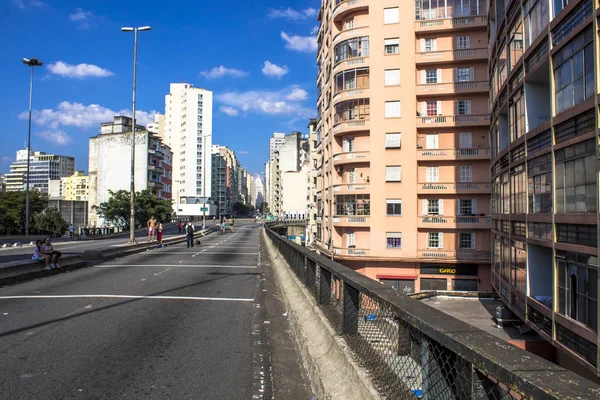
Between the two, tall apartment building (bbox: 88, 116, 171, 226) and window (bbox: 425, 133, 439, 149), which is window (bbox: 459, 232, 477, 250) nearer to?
window (bbox: 425, 133, 439, 149)

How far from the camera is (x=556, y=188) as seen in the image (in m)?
13.6

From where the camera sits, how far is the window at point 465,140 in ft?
131

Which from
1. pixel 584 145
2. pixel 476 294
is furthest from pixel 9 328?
pixel 476 294

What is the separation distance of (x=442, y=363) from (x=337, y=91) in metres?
42.0

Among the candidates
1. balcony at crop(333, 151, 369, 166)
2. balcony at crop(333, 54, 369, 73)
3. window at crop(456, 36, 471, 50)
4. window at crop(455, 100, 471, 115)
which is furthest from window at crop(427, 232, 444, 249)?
balcony at crop(333, 54, 369, 73)

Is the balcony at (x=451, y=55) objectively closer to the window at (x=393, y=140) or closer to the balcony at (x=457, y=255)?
the window at (x=393, y=140)

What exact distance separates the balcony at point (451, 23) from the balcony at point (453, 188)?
1315cm

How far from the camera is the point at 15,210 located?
5525 cm

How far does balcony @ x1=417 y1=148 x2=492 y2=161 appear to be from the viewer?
39.4 m

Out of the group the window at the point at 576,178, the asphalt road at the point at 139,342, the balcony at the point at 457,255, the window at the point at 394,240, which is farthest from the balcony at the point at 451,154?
the asphalt road at the point at 139,342

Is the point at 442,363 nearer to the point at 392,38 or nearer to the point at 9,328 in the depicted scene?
the point at 9,328

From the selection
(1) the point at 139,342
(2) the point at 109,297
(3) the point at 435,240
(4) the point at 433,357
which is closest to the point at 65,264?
(2) the point at 109,297

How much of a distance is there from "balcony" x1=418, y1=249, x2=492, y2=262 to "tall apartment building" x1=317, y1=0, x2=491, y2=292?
0.09 metres

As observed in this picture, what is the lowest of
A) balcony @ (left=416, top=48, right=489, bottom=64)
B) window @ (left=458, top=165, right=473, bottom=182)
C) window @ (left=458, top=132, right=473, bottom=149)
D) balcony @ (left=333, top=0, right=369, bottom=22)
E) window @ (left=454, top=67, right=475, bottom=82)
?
window @ (left=458, top=165, right=473, bottom=182)
